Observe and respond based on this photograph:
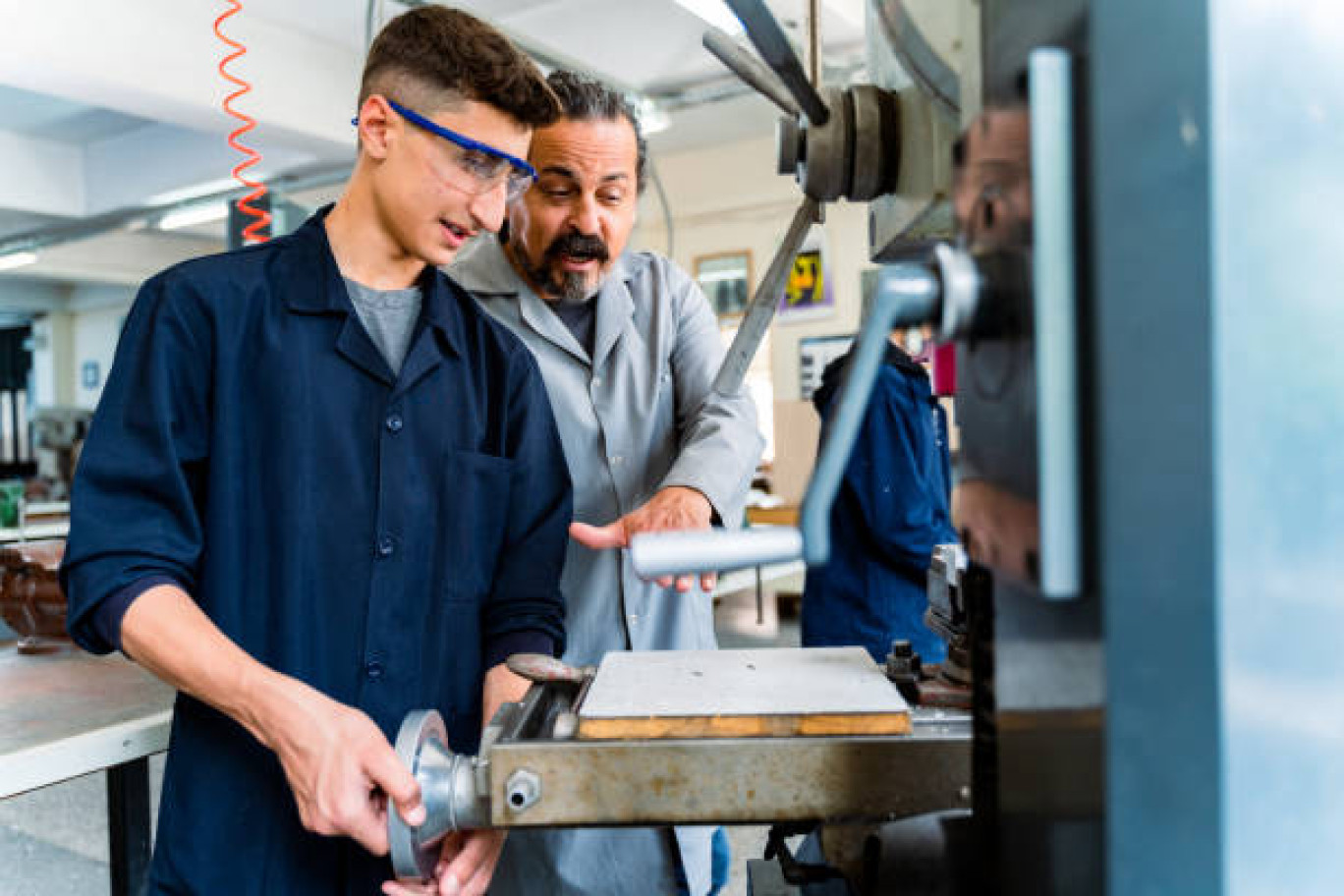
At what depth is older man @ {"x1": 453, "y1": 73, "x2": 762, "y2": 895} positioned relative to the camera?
54.2 inches

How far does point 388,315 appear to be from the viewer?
109 centimetres

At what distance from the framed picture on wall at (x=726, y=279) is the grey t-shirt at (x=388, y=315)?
5.47m

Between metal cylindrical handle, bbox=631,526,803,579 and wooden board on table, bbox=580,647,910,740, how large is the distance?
0.56 ft

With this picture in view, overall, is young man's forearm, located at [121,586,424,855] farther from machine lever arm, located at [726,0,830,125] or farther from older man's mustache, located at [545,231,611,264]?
older man's mustache, located at [545,231,611,264]

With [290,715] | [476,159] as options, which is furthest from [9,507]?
[290,715]

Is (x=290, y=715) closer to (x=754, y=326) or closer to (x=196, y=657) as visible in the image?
(x=196, y=657)

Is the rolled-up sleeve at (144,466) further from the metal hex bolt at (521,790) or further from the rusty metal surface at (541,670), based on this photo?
the metal hex bolt at (521,790)

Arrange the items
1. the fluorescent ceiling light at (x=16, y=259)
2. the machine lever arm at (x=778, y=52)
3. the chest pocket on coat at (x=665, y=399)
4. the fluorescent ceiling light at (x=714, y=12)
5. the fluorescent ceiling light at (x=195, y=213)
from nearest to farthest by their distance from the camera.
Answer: the machine lever arm at (x=778, y=52)
the chest pocket on coat at (x=665, y=399)
the fluorescent ceiling light at (x=714, y=12)
the fluorescent ceiling light at (x=195, y=213)
the fluorescent ceiling light at (x=16, y=259)

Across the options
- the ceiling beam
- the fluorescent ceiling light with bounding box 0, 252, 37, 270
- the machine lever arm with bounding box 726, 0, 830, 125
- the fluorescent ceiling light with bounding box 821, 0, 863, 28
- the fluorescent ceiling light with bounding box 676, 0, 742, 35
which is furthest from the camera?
the fluorescent ceiling light with bounding box 0, 252, 37, 270

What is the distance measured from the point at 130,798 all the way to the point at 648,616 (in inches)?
34.5

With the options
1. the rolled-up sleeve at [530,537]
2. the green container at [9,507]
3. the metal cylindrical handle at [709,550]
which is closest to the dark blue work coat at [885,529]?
the rolled-up sleeve at [530,537]

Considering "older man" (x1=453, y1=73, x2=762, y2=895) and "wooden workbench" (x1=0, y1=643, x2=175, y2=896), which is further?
"older man" (x1=453, y1=73, x2=762, y2=895)

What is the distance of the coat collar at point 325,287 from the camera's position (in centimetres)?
99

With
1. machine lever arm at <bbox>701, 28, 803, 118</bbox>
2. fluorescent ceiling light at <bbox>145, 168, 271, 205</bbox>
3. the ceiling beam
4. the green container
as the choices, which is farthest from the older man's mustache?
fluorescent ceiling light at <bbox>145, 168, 271, 205</bbox>
